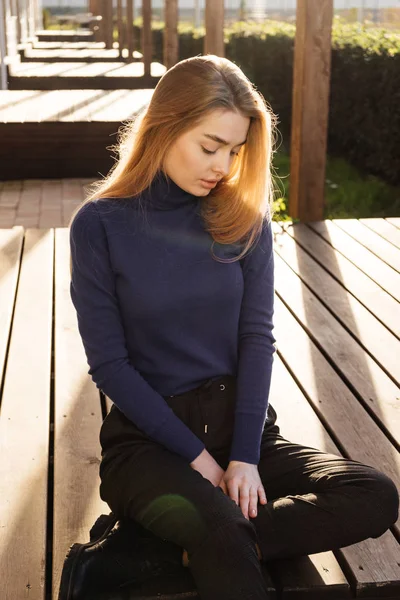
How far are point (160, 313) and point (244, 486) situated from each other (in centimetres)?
39

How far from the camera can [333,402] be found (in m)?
2.67

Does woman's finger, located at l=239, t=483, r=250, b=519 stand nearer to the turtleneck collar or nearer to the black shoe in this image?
the black shoe

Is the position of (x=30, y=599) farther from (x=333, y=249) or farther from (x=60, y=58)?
(x=60, y=58)

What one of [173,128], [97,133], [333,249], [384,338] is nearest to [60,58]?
[97,133]

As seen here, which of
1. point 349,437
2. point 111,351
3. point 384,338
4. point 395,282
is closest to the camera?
point 111,351

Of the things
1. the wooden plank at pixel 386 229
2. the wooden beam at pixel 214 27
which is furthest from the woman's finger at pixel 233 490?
the wooden beam at pixel 214 27

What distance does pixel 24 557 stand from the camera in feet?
6.19

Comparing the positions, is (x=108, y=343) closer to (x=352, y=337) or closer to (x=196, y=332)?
(x=196, y=332)

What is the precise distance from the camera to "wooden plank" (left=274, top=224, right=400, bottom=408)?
272 cm

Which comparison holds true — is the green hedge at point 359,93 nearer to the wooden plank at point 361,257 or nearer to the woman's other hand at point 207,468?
the wooden plank at point 361,257

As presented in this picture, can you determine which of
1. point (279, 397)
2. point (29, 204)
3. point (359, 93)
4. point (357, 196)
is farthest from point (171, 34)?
point (279, 397)

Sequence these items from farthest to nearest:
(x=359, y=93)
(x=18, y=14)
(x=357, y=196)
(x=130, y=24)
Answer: (x=18, y=14)
(x=130, y=24)
(x=359, y=93)
(x=357, y=196)

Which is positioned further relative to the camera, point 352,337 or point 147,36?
point 147,36

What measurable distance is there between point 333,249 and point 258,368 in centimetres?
254
